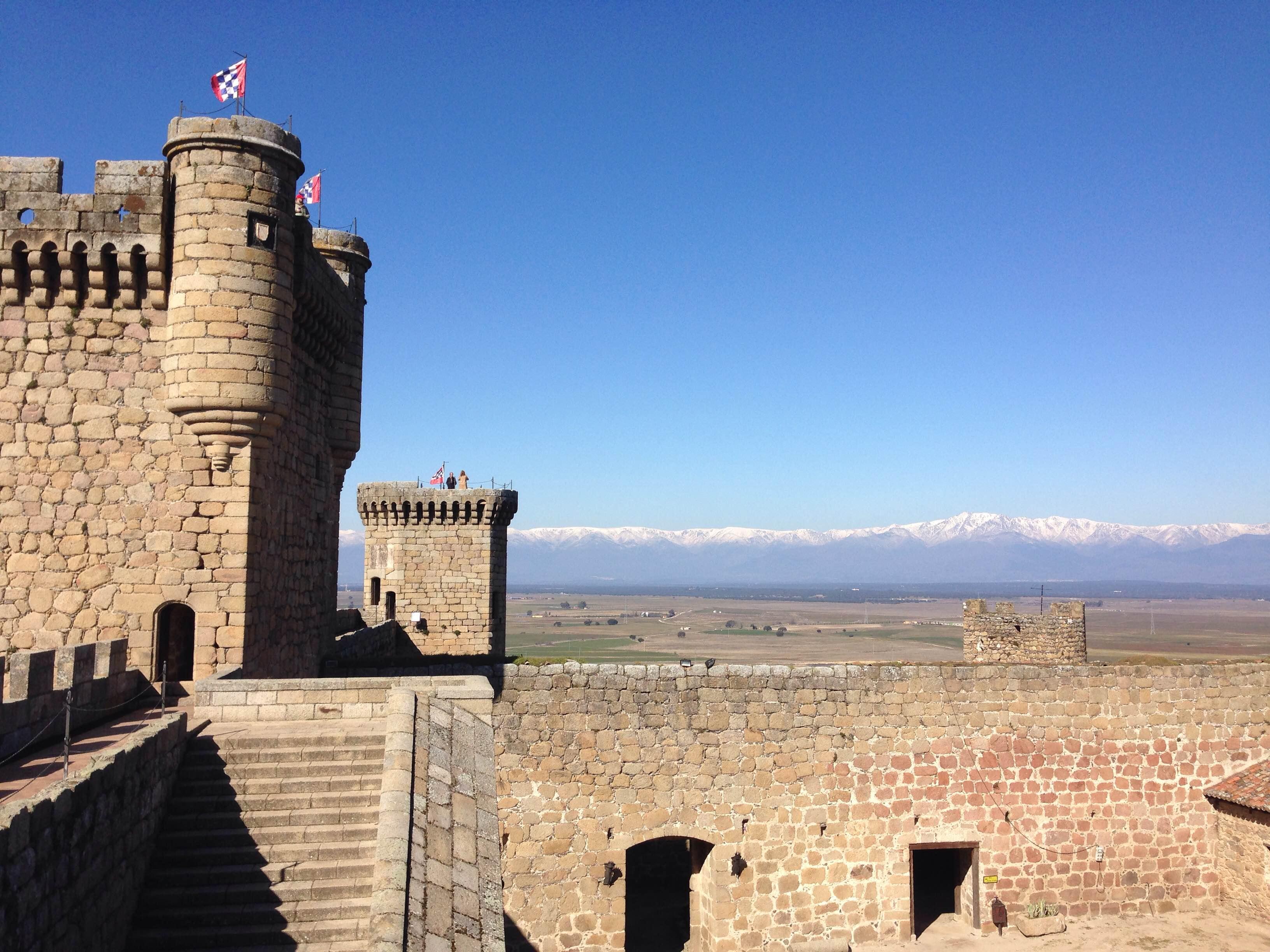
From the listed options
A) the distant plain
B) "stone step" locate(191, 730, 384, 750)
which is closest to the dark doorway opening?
"stone step" locate(191, 730, 384, 750)

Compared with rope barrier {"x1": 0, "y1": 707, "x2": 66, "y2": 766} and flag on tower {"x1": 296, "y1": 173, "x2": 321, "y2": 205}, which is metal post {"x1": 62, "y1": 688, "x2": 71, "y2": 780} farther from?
flag on tower {"x1": 296, "y1": 173, "x2": 321, "y2": 205}

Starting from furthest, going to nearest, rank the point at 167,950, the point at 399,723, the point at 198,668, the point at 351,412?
the point at 351,412 < the point at 198,668 < the point at 399,723 < the point at 167,950

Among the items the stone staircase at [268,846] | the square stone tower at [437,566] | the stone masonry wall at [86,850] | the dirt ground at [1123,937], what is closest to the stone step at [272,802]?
the stone staircase at [268,846]

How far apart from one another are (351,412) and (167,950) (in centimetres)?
1029

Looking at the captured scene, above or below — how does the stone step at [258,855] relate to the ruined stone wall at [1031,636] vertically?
below

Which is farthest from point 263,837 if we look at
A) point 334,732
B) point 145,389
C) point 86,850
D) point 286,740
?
point 145,389

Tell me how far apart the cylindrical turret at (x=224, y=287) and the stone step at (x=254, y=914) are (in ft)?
19.0

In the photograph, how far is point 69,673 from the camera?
9.14m

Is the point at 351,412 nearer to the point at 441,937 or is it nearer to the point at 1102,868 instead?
the point at 441,937

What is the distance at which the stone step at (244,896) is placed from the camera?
743 centimetres

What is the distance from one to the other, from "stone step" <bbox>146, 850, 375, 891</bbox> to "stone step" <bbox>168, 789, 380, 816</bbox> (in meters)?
0.59

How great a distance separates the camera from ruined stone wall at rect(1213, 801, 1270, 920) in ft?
49.1

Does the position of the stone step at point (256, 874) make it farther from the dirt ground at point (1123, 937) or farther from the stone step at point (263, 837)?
the dirt ground at point (1123, 937)

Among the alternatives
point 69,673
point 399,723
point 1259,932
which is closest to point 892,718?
point 1259,932
